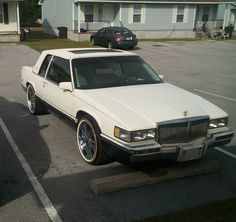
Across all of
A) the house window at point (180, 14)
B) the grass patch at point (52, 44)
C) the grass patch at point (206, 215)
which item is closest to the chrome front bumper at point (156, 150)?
the grass patch at point (206, 215)

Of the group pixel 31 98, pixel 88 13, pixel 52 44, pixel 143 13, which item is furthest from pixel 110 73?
pixel 143 13

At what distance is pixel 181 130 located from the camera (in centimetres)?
483

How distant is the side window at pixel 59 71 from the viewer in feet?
21.0

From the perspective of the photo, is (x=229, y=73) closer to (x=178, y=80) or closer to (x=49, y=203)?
(x=178, y=80)

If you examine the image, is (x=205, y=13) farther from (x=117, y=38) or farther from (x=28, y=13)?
(x=28, y=13)

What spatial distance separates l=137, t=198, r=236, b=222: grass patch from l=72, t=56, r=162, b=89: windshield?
8.53ft

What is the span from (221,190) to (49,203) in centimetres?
236

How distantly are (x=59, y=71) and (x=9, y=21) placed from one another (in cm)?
2292

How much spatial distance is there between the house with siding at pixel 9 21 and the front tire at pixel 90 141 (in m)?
23.1

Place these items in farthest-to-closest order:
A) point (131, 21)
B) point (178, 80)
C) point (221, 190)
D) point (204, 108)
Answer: point (131, 21), point (178, 80), point (204, 108), point (221, 190)

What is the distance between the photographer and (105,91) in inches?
227

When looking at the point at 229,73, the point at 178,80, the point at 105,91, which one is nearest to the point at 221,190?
A: the point at 105,91

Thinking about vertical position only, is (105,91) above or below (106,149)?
above

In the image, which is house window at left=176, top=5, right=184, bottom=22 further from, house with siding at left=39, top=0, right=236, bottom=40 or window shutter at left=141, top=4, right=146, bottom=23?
window shutter at left=141, top=4, right=146, bottom=23
